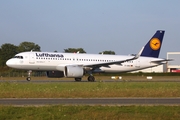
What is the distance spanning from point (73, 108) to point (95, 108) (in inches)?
36.0

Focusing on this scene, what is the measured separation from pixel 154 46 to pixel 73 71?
1478cm

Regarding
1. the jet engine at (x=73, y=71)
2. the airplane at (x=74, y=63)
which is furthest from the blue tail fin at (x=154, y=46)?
the jet engine at (x=73, y=71)

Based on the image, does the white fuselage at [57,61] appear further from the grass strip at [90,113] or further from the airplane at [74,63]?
the grass strip at [90,113]

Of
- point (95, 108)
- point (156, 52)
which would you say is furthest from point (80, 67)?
point (95, 108)

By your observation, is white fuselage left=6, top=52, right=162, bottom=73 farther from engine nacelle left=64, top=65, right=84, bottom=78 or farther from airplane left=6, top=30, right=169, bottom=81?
engine nacelle left=64, top=65, right=84, bottom=78

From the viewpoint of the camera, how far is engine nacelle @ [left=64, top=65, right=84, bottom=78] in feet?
153

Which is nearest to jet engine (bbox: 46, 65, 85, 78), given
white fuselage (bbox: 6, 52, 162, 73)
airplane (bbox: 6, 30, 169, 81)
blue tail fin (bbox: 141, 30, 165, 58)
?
airplane (bbox: 6, 30, 169, 81)

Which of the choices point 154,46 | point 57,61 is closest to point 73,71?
point 57,61

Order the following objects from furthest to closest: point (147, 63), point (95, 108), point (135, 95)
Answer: point (147, 63) < point (135, 95) < point (95, 108)

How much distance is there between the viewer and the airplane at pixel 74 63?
4728 cm

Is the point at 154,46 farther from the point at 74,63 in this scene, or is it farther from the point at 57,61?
the point at 57,61

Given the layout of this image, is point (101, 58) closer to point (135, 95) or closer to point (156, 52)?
point (156, 52)

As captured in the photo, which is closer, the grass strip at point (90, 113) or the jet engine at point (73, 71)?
the grass strip at point (90, 113)

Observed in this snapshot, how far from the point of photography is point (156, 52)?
186 ft
